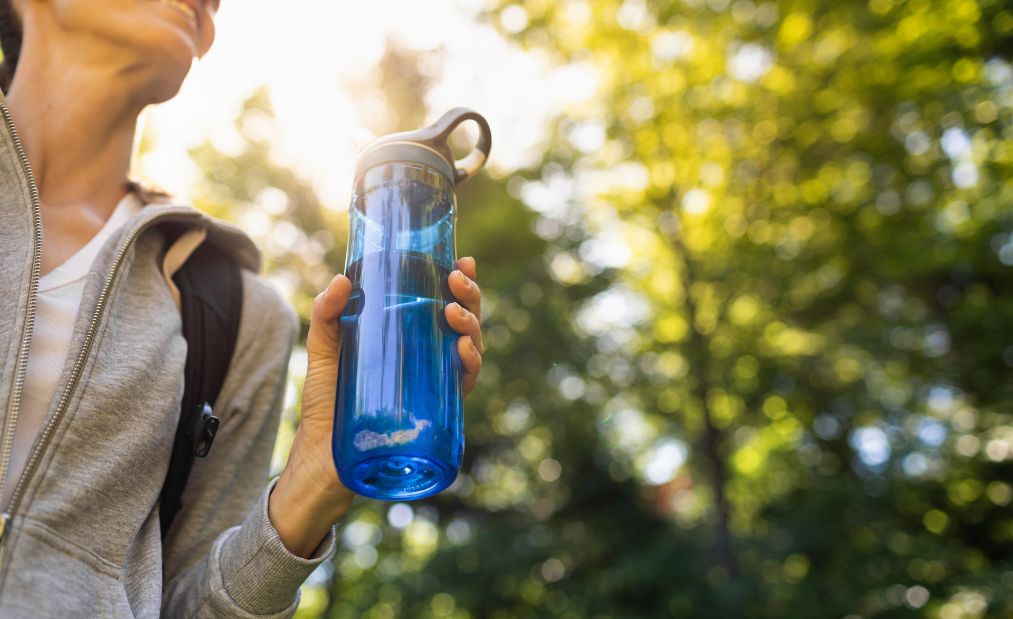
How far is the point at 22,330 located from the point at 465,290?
0.76 meters

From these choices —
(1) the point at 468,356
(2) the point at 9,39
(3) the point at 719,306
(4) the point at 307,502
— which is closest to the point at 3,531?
(4) the point at 307,502

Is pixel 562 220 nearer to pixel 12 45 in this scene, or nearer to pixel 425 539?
pixel 425 539

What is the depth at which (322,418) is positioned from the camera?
146 centimetres

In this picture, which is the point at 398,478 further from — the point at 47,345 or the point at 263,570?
the point at 47,345

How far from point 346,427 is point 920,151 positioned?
10.9 m

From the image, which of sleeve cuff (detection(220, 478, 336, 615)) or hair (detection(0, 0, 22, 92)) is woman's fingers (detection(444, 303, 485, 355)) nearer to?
sleeve cuff (detection(220, 478, 336, 615))

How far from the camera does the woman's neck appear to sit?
1.75m

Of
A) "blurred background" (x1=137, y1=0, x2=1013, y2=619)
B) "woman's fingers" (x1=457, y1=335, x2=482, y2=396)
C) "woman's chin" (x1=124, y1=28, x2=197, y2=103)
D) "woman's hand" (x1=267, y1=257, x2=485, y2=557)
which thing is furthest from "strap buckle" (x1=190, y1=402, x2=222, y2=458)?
"blurred background" (x1=137, y1=0, x2=1013, y2=619)

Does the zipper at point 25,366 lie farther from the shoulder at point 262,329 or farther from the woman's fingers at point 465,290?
the woman's fingers at point 465,290

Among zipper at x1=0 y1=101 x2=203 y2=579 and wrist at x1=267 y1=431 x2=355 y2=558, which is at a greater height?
zipper at x1=0 y1=101 x2=203 y2=579

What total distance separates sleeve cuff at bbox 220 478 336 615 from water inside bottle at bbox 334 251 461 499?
0.78 ft

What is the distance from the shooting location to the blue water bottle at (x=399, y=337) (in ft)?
3.99

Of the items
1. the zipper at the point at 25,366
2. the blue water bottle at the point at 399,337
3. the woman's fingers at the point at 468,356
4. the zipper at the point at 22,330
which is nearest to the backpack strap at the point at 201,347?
the zipper at the point at 25,366

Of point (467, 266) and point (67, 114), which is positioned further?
point (67, 114)
